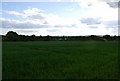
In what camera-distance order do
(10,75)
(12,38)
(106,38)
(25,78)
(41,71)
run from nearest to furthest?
1. (25,78)
2. (10,75)
3. (41,71)
4. (12,38)
5. (106,38)

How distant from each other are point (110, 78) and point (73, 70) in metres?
1.15

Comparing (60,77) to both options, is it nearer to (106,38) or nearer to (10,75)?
A: (10,75)

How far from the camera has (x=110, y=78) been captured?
4379 millimetres

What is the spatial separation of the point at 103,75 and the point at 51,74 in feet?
4.64

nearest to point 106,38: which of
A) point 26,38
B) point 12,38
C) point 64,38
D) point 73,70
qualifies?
point 64,38

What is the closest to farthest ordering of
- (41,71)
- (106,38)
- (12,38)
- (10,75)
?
(10,75) → (41,71) → (12,38) → (106,38)

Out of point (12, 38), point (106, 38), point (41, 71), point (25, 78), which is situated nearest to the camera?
point (25, 78)

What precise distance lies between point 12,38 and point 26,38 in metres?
2.68

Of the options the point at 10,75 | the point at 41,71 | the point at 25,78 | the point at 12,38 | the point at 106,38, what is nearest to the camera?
the point at 25,78

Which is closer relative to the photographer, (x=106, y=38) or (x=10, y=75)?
(x=10, y=75)

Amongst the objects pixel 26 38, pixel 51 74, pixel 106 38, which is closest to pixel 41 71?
pixel 51 74

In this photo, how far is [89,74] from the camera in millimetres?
4645

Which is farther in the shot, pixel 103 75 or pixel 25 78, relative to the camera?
pixel 103 75

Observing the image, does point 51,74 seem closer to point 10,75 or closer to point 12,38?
point 10,75
